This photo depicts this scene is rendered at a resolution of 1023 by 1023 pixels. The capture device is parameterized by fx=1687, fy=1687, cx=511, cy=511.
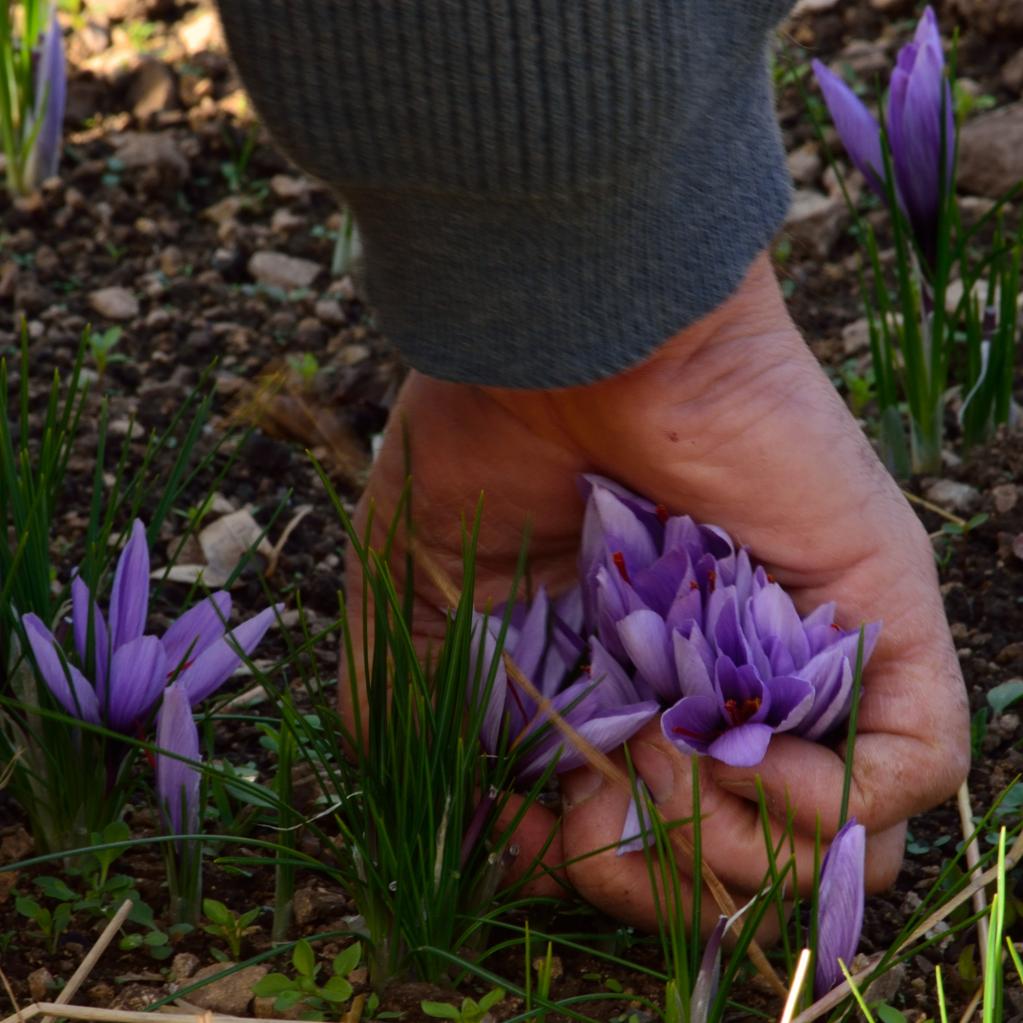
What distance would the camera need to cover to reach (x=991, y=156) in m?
2.34

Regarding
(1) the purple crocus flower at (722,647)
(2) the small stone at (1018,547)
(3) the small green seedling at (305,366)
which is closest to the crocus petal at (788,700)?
(1) the purple crocus flower at (722,647)

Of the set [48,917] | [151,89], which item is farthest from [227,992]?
[151,89]

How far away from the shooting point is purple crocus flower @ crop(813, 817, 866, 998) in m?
1.04

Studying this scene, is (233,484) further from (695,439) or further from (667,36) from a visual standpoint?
(667,36)

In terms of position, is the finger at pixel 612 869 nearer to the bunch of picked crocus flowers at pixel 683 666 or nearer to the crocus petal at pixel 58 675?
the bunch of picked crocus flowers at pixel 683 666

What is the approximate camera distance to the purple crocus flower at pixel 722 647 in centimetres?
112

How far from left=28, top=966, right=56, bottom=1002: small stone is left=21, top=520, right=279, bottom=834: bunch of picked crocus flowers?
128 mm

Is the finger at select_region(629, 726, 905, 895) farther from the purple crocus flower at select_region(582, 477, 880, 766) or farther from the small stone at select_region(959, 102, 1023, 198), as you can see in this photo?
the small stone at select_region(959, 102, 1023, 198)

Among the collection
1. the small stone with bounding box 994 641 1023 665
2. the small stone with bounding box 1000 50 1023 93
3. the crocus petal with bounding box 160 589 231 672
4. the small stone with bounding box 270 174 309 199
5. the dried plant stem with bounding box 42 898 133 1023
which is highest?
the small stone with bounding box 1000 50 1023 93

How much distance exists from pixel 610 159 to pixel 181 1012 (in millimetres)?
622

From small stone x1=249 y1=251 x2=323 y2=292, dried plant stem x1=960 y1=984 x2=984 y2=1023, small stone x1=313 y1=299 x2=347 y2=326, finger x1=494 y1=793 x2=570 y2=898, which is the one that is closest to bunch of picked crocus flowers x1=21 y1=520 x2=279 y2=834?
finger x1=494 y1=793 x2=570 y2=898

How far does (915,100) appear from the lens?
1617 mm

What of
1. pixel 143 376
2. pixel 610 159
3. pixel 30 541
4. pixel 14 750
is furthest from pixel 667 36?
pixel 143 376

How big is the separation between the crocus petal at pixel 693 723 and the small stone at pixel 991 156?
1429 millimetres
